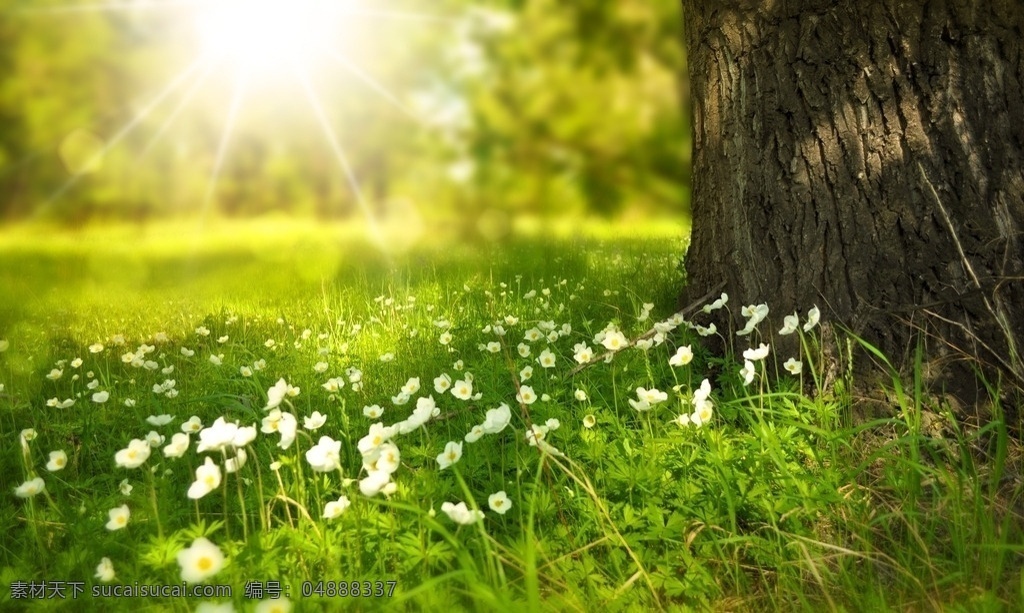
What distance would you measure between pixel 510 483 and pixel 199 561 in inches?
33.9

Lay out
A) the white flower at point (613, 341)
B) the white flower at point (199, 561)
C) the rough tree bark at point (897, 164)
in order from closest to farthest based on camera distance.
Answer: the white flower at point (199, 561) → the rough tree bark at point (897, 164) → the white flower at point (613, 341)

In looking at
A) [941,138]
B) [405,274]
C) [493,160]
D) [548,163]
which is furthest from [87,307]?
[941,138]

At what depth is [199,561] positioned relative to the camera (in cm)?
125

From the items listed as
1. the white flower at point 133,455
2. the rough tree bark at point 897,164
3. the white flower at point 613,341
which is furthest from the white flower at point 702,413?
the white flower at point 133,455

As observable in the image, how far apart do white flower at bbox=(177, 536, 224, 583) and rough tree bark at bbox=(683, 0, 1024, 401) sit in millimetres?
1903

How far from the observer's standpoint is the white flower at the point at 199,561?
1231 mm

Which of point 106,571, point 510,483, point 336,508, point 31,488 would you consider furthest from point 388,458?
point 31,488

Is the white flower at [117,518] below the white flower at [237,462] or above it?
below

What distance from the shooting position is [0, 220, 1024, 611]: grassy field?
150 centimetres

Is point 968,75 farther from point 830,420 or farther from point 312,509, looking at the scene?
point 312,509

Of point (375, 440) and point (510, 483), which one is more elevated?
point (375, 440)

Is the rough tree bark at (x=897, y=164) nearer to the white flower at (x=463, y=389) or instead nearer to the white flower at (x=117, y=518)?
the white flower at (x=463, y=389)

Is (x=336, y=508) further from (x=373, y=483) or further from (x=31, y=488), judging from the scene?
(x=31, y=488)

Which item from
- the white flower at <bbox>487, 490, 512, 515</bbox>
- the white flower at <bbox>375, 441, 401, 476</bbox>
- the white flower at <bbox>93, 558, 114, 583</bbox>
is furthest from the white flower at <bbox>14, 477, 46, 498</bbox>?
the white flower at <bbox>487, 490, 512, 515</bbox>
